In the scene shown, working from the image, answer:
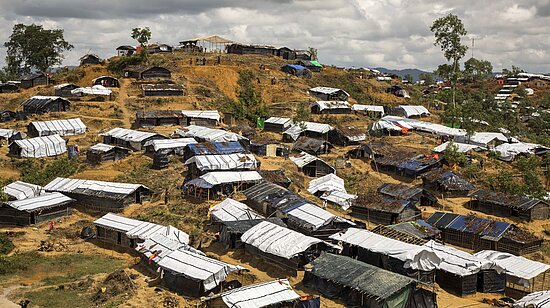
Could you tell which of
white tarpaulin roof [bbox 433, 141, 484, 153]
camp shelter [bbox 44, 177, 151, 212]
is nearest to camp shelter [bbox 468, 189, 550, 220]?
white tarpaulin roof [bbox 433, 141, 484, 153]

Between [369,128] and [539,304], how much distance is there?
41345mm

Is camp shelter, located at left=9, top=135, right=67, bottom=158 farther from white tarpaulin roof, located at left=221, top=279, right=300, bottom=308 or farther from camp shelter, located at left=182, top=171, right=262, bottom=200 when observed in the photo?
white tarpaulin roof, located at left=221, top=279, right=300, bottom=308

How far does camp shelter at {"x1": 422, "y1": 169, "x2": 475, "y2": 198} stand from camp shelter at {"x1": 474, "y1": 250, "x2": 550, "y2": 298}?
15.8m

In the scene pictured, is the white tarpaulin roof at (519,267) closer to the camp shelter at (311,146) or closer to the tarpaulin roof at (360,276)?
the tarpaulin roof at (360,276)

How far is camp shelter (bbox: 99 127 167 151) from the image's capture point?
48.8m

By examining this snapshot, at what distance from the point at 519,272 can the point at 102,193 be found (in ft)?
87.5

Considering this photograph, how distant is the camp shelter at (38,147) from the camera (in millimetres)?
45594

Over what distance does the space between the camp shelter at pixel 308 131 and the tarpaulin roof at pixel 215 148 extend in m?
13.2

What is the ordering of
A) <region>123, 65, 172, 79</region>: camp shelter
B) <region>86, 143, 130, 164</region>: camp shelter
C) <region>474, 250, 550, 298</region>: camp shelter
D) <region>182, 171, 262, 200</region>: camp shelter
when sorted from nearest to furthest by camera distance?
<region>474, 250, 550, 298</region>: camp shelter
<region>182, 171, 262, 200</region>: camp shelter
<region>86, 143, 130, 164</region>: camp shelter
<region>123, 65, 172, 79</region>: camp shelter

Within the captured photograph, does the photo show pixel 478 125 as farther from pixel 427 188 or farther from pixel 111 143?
pixel 111 143

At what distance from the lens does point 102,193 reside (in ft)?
118

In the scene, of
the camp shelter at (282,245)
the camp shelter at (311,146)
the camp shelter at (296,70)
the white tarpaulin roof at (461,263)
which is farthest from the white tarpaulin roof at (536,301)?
the camp shelter at (296,70)

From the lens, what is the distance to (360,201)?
38.0 m

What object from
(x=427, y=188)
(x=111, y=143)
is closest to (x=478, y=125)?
(x=427, y=188)
